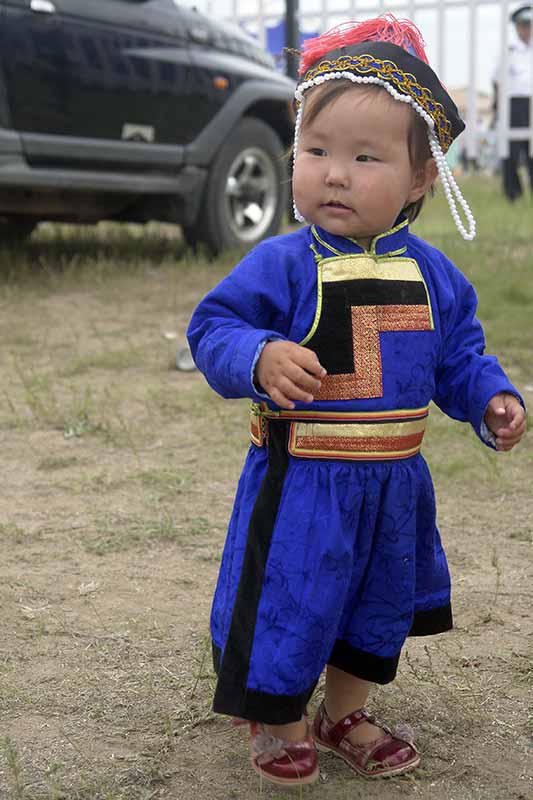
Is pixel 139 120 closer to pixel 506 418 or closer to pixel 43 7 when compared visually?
pixel 43 7

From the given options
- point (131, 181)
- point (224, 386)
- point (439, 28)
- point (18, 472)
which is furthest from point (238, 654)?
point (439, 28)

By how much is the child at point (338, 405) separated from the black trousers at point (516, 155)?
8.11 meters

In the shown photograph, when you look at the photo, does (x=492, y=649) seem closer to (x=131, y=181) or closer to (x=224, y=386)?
(x=224, y=386)

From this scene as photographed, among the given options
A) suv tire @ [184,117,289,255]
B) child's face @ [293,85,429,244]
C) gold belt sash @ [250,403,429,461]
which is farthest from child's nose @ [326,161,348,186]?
suv tire @ [184,117,289,255]

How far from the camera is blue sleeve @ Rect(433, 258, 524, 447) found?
1.92 meters

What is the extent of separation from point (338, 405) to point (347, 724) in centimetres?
60

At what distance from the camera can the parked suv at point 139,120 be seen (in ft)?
17.5

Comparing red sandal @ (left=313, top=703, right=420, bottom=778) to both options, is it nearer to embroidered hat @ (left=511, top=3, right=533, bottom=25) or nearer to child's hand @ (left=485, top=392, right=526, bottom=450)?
child's hand @ (left=485, top=392, right=526, bottom=450)

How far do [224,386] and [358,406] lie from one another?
0.73 feet

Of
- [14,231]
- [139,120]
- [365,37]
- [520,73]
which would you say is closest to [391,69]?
[365,37]

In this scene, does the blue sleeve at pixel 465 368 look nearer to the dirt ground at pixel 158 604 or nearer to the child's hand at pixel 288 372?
the child's hand at pixel 288 372

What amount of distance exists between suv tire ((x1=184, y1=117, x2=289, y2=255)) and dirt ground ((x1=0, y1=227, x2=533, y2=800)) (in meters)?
1.84

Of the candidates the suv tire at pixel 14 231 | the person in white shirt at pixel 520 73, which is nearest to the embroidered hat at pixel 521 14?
the person in white shirt at pixel 520 73

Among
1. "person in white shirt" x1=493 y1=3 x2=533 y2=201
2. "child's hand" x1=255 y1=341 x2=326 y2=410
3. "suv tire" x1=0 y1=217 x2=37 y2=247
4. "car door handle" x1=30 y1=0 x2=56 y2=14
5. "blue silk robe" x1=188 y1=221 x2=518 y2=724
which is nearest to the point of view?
"child's hand" x1=255 y1=341 x2=326 y2=410
